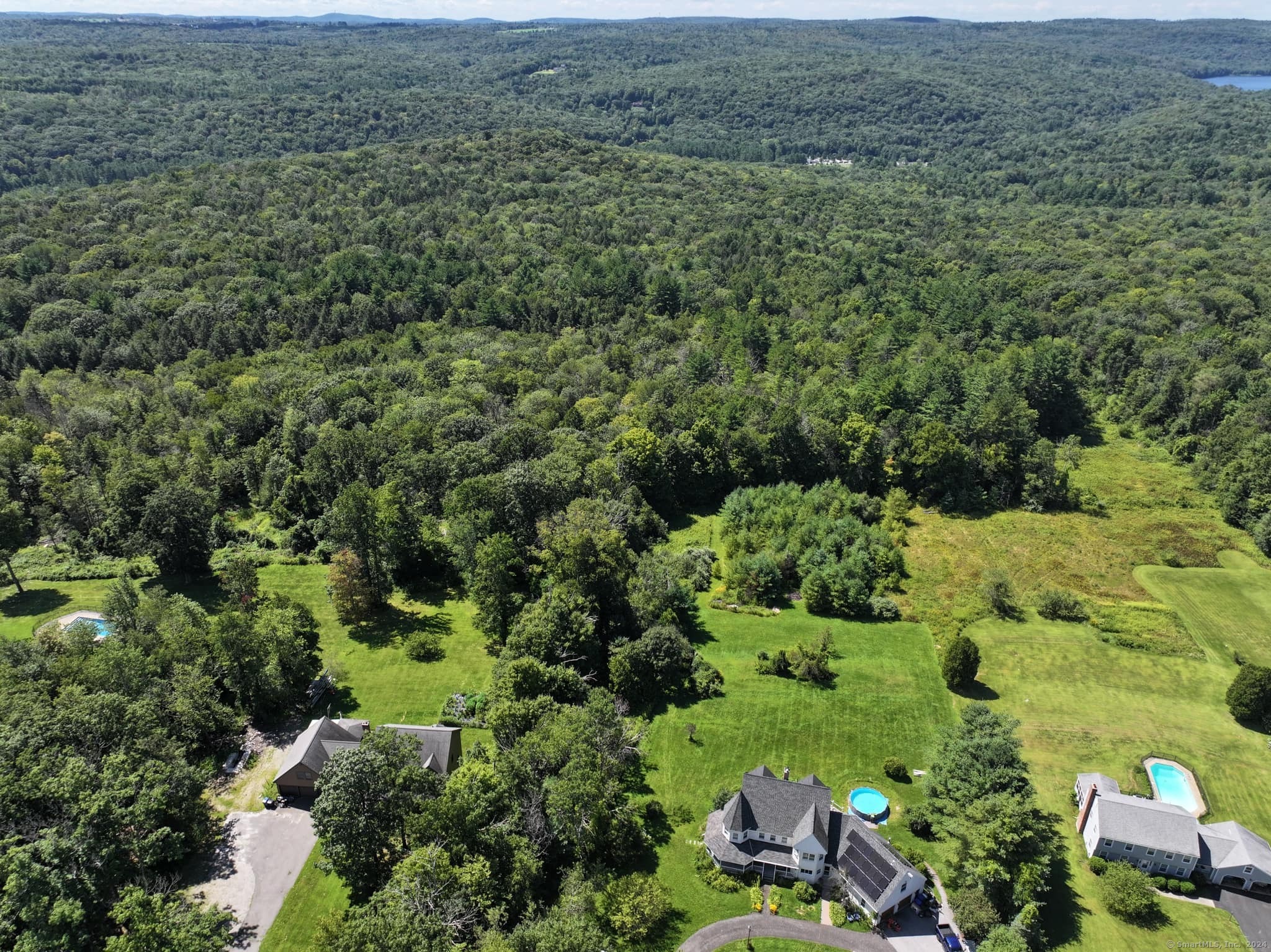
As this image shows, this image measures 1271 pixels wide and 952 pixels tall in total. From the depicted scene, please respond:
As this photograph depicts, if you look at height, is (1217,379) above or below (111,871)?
above

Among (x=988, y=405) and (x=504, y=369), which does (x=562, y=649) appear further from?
(x=988, y=405)

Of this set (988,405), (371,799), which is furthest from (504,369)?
(371,799)

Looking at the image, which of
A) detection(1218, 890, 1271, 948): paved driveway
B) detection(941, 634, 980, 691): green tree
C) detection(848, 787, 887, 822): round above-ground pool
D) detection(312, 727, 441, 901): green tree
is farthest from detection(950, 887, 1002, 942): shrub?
detection(312, 727, 441, 901): green tree

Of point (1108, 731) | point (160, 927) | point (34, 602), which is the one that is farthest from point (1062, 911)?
point (34, 602)

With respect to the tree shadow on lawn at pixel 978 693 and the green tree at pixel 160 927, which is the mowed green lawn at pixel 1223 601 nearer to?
the tree shadow on lawn at pixel 978 693

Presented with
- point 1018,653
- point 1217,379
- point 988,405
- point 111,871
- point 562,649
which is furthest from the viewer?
point 1217,379

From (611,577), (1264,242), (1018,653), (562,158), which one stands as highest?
(562,158)

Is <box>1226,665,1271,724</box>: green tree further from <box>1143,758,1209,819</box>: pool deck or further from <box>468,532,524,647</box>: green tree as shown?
<box>468,532,524,647</box>: green tree
